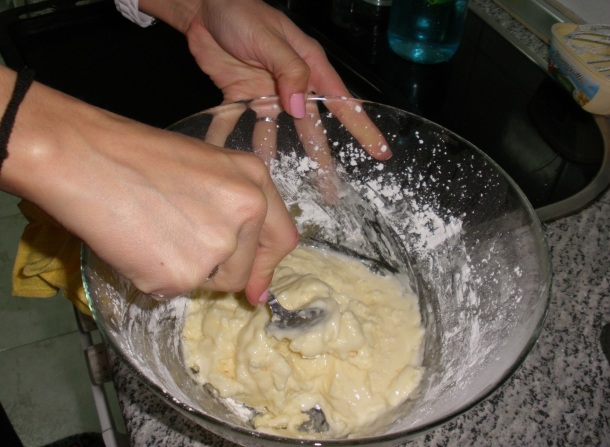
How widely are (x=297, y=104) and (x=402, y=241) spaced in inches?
11.8

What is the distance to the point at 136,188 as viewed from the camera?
522 millimetres

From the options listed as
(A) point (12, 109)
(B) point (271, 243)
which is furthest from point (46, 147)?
(B) point (271, 243)

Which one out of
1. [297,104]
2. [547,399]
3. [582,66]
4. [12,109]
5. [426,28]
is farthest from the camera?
[426,28]

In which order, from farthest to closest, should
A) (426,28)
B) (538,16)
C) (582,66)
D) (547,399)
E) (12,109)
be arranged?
(538,16)
(426,28)
(582,66)
(547,399)
(12,109)

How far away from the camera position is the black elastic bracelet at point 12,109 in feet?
1.52

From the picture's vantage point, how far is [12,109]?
0.47m

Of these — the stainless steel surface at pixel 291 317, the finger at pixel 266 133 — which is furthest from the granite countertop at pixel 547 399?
the finger at pixel 266 133

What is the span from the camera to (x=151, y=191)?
530 mm

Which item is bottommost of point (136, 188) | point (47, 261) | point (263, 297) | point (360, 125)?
point (47, 261)

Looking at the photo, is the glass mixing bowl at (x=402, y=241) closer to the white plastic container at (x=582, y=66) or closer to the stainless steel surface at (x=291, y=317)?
the stainless steel surface at (x=291, y=317)

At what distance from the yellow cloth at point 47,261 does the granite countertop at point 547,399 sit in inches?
9.3

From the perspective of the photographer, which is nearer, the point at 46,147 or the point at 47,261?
the point at 46,147

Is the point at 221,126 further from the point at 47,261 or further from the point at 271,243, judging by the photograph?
the point at 47,261

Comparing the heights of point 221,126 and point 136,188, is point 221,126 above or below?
below
